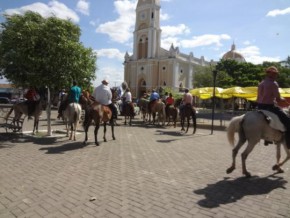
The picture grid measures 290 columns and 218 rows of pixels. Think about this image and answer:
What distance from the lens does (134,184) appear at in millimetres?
6219

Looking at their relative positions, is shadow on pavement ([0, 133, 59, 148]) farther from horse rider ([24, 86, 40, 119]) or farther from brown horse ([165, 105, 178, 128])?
brown horse ([165, 105, 178, 128])

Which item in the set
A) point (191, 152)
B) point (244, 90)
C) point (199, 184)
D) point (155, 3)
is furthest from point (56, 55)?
point (155, 3)

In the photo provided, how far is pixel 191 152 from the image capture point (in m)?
10.1

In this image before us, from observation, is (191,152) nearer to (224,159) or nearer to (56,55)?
(224,159)

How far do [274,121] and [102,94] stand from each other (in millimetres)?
6334

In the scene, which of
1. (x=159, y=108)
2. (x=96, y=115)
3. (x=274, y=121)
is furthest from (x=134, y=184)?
(x=159, y=108)

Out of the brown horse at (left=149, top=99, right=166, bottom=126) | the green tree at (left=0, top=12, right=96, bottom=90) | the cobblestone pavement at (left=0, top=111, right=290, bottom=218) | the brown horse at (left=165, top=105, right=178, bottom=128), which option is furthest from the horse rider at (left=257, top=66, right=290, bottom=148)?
the brown horse at (left=165, top=105, right=178, bottom=128)

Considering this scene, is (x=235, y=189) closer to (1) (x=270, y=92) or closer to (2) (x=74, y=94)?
(1) (x=270, y=92)

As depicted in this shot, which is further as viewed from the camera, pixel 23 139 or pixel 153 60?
pixel 153 60

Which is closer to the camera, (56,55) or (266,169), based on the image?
(266,169)

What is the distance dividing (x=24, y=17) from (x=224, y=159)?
29.5 ft

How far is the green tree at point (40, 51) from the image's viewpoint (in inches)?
457

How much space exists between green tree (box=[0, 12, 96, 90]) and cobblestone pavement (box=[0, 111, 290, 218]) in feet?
10.1

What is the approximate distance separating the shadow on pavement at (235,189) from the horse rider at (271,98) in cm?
107
